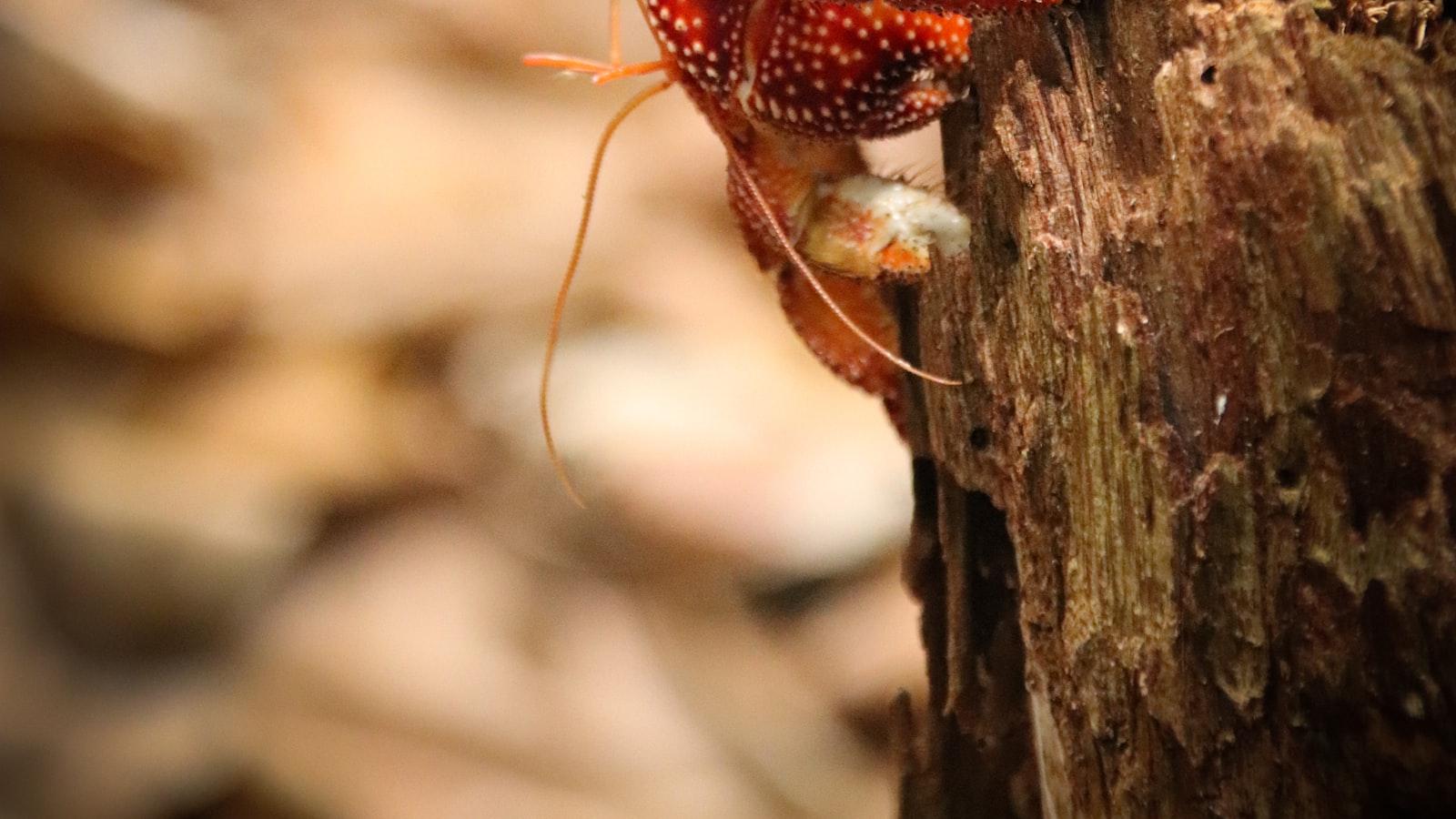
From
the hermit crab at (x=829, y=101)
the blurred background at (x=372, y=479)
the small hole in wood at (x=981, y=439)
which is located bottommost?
the blurred background at (x=372, y=479)

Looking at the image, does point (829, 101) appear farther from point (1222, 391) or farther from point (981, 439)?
point (1222, 391)

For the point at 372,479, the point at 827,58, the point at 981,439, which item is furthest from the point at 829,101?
the point at 372,479

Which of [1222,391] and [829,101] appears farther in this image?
[829,101]

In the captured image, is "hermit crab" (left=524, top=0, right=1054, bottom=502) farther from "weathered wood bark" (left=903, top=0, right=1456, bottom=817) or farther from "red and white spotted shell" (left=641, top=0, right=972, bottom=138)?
"weathered wood bark" (left=903, top=0, right=1456, bottom=817)

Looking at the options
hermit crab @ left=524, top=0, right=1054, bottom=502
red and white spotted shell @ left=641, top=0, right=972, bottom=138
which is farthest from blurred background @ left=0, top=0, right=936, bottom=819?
red and white spotted shell @ left=641, top=0, right=972, bottom=138

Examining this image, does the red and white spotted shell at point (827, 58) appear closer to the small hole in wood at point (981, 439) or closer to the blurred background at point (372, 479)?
the small hole in wood at point (981, 439)

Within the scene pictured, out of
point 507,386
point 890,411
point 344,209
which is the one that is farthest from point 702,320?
point 890,411

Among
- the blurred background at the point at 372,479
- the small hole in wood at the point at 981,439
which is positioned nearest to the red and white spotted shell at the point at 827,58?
the small hole in wood at the point at 981,439
